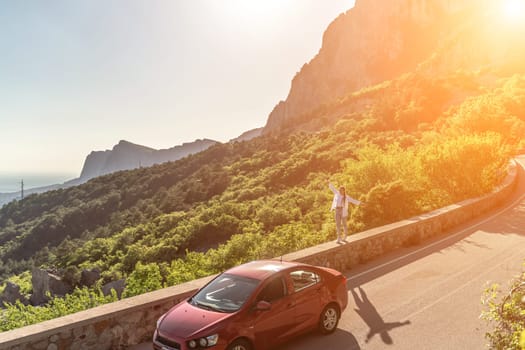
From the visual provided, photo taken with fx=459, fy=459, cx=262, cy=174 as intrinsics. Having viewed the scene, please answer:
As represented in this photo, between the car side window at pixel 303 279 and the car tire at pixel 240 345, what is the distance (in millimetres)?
1363

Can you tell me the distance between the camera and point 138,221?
2363 inches

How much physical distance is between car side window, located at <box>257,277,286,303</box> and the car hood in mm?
732

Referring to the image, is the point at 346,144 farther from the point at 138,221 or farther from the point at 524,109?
the point at 138,221

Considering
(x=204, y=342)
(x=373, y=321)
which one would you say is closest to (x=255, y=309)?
(x=204, y=342)

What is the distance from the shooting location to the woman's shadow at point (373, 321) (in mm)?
8312

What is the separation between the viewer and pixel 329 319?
27.6 ft

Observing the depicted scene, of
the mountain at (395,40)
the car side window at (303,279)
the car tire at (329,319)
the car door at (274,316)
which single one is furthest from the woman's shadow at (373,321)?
the mountain at (395,40)

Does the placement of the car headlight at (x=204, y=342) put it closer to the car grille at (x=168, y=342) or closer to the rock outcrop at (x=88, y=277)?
the car grille at (x=168, y=342)

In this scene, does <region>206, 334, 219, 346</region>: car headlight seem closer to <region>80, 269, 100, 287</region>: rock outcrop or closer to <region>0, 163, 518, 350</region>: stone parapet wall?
<region>0, 163, 518, 350</region>: stone parapet wall

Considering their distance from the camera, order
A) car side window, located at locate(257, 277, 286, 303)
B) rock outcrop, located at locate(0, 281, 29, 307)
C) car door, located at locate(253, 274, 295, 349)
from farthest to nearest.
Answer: rock outcrop, located at locate(0, 281, 29, 307) → car side window, located at locate(257, 277, 286, 303) → car door, located at locate(253, 274, 295, 349)

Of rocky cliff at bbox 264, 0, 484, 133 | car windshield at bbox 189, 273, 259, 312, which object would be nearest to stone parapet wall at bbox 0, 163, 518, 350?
car windshield at bbox 189, 273, 259, 312

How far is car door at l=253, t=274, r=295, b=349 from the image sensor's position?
23.4 feet

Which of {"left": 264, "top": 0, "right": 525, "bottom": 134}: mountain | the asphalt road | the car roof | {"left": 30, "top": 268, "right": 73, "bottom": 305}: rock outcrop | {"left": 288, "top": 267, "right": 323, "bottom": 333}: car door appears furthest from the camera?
{"left": 264, "top": 0, "right": 525, "bottom": 134}: mountain

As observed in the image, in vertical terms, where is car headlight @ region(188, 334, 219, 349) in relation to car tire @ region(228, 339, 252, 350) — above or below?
above
